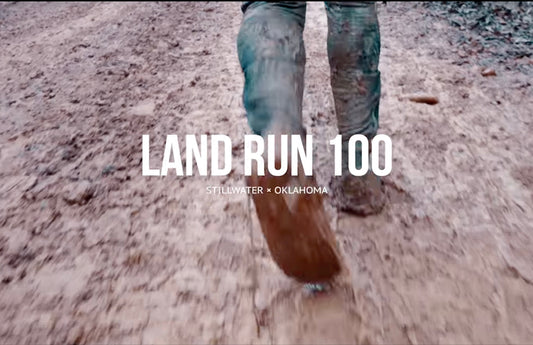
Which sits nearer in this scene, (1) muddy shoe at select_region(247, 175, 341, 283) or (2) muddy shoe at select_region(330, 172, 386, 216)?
(1) muddy shoe at select_region(247, 175, 341, 283)

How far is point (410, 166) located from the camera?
1.55m

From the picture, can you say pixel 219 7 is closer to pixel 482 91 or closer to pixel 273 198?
pixel 482 91

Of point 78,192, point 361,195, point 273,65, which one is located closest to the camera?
point 273,65

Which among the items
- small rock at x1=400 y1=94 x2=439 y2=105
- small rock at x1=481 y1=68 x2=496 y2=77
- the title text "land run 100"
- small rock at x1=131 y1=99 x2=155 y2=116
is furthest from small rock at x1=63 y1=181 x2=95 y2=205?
small rock at x1=481 y1=68 x2=496 y2=77

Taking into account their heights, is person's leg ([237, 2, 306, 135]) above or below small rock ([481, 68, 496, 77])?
above

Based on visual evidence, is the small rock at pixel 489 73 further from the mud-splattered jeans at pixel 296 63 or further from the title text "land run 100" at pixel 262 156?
the mud-splattered jeans at pixel 296 63

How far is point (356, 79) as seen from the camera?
1.15m

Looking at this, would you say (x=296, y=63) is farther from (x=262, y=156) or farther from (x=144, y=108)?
(x=144, y=108)

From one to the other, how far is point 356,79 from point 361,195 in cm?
36

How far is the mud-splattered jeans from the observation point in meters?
0.89

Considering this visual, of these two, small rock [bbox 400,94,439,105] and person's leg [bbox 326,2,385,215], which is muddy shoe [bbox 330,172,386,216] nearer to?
person's leg [bbox 326,2,385,215]

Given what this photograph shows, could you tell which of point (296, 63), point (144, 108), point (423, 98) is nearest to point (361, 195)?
point (296, 63)

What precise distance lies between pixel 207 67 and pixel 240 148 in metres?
0.88

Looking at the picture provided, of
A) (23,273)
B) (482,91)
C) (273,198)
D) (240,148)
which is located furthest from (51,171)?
(482,91)
